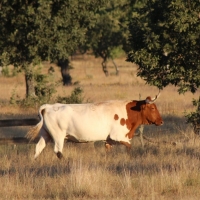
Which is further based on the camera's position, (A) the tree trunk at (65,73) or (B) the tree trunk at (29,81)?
(A) the tree trunk at (65,73)

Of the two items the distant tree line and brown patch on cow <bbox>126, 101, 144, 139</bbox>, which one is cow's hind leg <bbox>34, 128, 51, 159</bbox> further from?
the distant tree line

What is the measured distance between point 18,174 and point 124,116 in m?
4.35

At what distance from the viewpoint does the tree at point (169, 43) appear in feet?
55.0

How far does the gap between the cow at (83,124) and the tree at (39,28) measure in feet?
42.7

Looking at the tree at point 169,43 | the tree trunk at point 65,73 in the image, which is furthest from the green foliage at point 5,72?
the tree at point 169,43

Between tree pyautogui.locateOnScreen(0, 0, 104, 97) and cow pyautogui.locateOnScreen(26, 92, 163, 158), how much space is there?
13.0 m

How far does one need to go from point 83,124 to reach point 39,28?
45.1ft

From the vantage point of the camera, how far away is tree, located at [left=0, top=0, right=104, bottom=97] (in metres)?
28.0

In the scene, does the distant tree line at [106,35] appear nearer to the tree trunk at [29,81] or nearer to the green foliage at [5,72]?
the tree trunk at [29,81]

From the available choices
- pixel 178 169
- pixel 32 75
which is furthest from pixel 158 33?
pixel 32 75

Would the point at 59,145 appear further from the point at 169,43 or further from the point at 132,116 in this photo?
the point at 169,43

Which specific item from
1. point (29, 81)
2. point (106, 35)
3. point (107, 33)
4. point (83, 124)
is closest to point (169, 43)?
point (83, 124)

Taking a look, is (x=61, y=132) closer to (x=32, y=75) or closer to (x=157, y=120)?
(x=157, y=120)

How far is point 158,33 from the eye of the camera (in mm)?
17375
